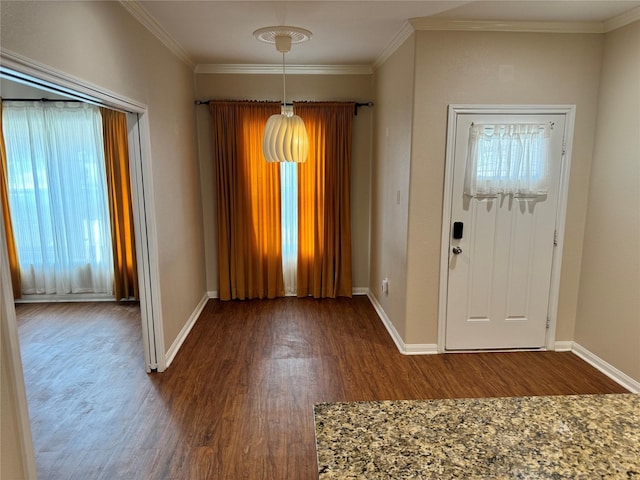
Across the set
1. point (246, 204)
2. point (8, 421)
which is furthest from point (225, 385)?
point (246, 204)

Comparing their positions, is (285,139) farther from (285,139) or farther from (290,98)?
(290,98)

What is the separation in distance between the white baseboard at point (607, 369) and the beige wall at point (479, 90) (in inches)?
39.0

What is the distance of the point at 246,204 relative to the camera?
15.6 ft

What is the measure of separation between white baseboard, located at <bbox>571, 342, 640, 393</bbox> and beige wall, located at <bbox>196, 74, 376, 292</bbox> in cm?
254

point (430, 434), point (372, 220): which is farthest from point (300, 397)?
point (372, 220)

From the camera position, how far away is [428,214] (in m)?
3.33

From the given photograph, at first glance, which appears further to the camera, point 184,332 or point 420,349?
point 184,332

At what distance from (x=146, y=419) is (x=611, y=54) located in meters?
4.16

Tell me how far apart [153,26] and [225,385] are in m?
2.69

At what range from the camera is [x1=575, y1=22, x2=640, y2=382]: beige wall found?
289cm

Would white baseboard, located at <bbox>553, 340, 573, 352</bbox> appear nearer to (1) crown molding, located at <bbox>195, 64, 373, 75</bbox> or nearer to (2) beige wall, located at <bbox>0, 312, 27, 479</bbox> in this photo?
(1) crown molding, located at <bbox>195, 64, 373, 75</bbox>

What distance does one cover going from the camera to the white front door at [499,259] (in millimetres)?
3297

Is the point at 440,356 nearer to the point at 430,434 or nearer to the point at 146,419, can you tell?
the point at 146,419

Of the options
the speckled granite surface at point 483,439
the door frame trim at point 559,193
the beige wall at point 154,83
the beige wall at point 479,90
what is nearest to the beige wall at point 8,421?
the beige wall at point 154,83
